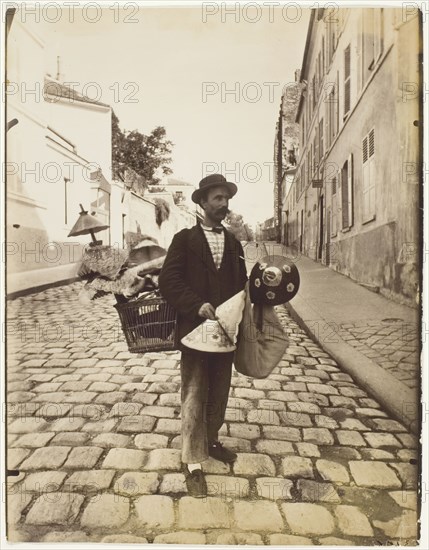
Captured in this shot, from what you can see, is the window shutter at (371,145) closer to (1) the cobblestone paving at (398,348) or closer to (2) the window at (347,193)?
(2) the window at (347,193)

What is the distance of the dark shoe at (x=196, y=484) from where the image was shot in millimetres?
2592

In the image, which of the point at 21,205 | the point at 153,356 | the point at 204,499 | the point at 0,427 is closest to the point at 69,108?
the point at 21,205

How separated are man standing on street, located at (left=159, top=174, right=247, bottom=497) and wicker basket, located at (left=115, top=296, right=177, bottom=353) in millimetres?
72

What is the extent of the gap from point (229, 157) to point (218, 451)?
2.02m

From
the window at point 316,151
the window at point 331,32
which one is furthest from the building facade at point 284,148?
the window at point 331,32

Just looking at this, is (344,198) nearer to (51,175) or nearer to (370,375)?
(370,375)

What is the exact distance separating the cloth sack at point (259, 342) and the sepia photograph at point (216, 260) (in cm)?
1

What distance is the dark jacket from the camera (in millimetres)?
2559

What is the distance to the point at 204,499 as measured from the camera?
102 inches

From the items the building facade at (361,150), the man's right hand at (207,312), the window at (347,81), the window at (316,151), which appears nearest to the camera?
the man's right hand at (207,312)

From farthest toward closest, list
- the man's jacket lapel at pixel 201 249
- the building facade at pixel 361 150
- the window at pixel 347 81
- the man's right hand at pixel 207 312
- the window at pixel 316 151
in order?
the window at pixel 316 151
the window at pixel 347 81
the building facade at pixel 361 150
the man's jacket lapel at pixel 201 249
the man's right hand at pixel 207 312

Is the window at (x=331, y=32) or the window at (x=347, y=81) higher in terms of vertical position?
the window at (x=331, y=32)

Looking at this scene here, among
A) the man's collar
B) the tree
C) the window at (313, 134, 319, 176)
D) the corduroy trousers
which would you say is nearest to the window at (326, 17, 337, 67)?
the window at (313, 134, 319, 176)

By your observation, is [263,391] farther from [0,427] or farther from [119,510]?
[0,427]
